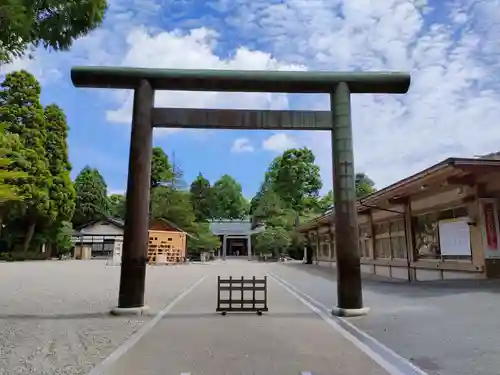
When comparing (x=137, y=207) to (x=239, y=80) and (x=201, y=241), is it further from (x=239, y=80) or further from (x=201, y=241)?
(x=201, y=241)

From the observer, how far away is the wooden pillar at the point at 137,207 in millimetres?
8586

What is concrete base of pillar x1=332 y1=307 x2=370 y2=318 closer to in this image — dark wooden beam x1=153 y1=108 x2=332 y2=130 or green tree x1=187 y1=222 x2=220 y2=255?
dark wooden beam x1=153 y1=108 x2=332 y2=130

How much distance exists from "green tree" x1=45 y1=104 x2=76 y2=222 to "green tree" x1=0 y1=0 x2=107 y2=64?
34216mm

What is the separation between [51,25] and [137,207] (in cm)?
392

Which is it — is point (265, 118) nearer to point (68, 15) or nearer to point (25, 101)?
point (68, 15)

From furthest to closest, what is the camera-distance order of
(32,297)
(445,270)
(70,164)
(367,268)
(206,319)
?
1. (70,164)
2. (367,268)
3. (445,270)
4. (32,297)
5. (206,319)

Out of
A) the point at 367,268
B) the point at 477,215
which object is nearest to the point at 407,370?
the point at 477,215

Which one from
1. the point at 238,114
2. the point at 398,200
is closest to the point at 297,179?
the point at 398,200

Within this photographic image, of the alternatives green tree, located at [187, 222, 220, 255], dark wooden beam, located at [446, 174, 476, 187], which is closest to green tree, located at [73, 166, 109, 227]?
green tree, located at [187, 222, 220, 255]

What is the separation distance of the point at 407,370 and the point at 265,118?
5840mm

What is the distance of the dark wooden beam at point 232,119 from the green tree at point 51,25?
291cm

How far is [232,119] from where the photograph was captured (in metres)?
9.08

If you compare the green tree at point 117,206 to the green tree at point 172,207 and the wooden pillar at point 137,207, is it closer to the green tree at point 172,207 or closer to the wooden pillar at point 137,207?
the green tree at point 172,207

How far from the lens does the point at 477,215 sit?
491 inches
